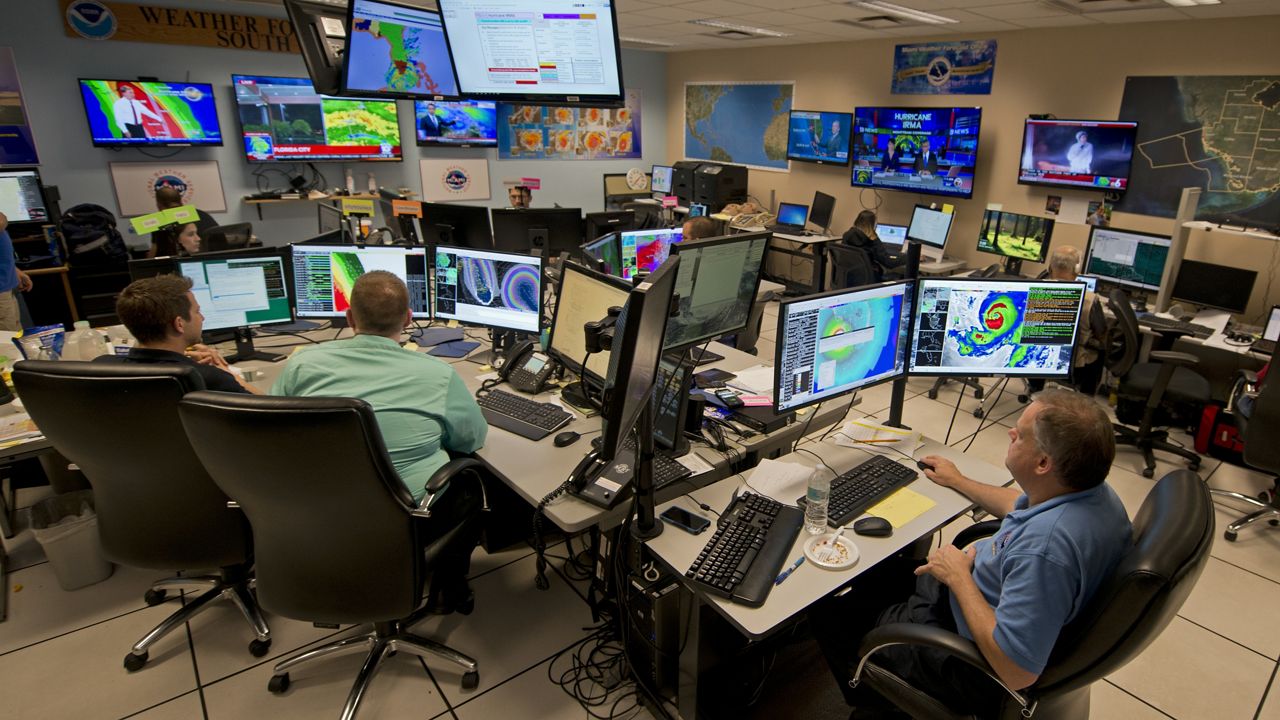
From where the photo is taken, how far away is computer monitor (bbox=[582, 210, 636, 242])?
445 centimetres

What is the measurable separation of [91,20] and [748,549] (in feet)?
23.4

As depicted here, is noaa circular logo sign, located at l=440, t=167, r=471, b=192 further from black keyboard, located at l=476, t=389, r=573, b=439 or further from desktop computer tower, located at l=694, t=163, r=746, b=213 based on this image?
black keyboard, located at l=476, t=389, r=573, b=439

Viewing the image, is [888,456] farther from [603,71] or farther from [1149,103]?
[1149,103]

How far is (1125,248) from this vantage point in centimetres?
481

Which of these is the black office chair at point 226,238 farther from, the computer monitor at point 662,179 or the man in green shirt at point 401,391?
the computer monitor at point 662,179

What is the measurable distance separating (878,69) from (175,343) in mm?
6881

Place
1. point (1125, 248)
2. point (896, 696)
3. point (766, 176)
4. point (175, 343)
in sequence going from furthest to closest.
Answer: point (766, 176) < point (1125, 248) < point (175, 343) < point (896, 696)

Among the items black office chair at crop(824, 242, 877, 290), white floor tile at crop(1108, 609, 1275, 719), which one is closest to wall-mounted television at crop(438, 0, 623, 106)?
black office chair at crop(824, 242, 877, 290)

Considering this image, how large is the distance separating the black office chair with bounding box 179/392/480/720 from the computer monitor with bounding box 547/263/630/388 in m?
0.64

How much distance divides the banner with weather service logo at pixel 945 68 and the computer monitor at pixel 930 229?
45.1 inches

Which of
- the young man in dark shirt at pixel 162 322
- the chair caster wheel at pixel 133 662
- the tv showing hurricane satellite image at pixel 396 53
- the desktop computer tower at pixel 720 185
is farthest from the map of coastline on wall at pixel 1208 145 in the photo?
the chair caster wheel at pixel 133 662

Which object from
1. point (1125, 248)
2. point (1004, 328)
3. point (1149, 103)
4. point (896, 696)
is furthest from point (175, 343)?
point (1149, 103)

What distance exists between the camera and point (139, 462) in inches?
76.6

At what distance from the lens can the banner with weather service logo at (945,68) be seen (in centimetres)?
601
